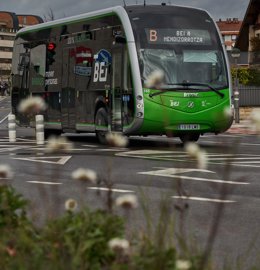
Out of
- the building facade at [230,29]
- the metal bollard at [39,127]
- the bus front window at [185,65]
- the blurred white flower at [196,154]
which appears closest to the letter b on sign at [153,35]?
the bus front window at [185,65]

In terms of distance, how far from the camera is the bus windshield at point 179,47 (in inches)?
792

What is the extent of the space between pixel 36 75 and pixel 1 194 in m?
21.7

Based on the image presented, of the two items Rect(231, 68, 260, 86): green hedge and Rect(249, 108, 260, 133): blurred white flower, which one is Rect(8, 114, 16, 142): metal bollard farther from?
Rect(231, 68, 260, 86): green hedge

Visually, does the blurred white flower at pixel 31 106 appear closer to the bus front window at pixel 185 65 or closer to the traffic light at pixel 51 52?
the bus front window at pixel 185 65

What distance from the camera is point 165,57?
20250mm

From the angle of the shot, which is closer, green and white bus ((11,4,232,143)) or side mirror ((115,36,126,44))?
green and white bus ((11,4,232,143))

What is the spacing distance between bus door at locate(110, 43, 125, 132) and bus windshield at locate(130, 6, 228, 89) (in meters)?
0.68

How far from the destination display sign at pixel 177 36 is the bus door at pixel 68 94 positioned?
11.8ft

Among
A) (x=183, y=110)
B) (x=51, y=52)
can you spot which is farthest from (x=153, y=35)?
(x=51, y=52)

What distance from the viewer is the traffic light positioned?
82.1ft

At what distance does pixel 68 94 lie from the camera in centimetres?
2392

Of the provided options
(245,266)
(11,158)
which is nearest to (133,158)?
(11,158)

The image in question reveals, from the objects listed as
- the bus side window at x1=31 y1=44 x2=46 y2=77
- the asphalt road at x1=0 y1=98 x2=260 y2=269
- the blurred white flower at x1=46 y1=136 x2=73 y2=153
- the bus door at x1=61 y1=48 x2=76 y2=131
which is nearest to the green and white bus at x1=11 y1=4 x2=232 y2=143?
the bus door at x1=61 y1=48 x2=76 y2=131

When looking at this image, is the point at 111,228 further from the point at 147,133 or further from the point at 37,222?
the point at 147,133
